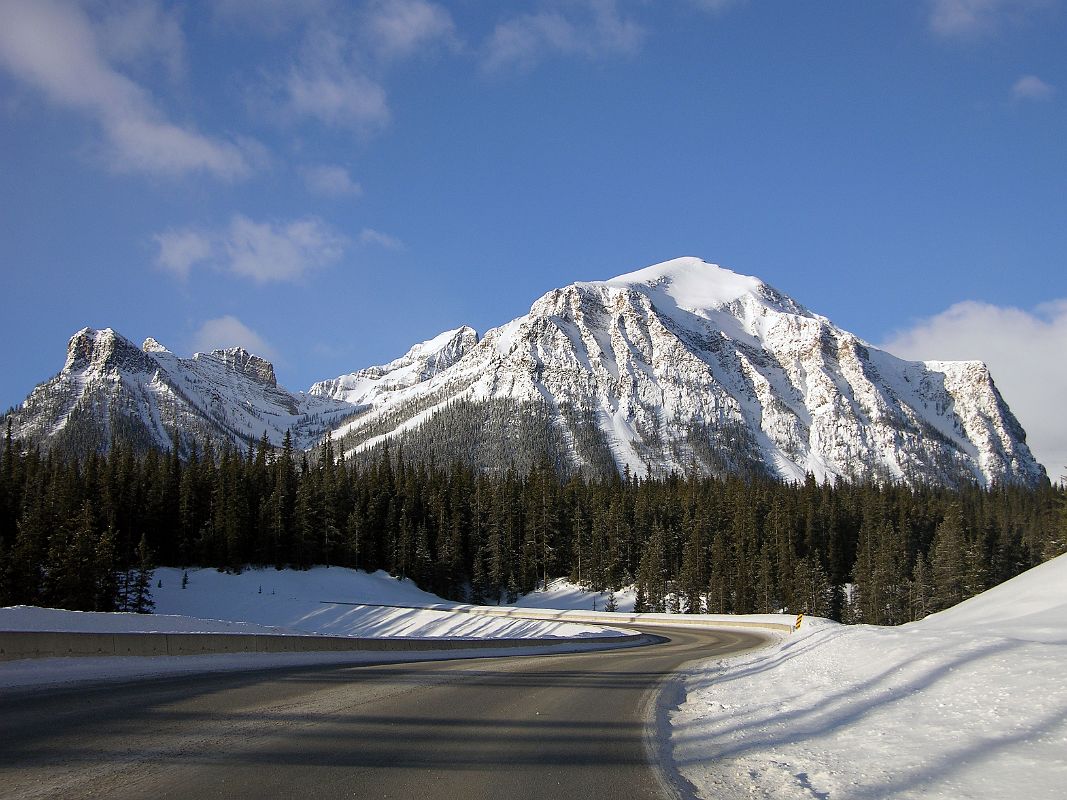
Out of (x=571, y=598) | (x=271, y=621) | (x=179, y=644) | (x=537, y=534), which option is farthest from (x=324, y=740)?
(x=537, y=534)

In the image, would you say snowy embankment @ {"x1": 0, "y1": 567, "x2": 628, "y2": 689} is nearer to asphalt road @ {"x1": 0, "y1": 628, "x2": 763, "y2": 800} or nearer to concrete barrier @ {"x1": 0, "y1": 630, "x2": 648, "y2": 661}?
concrete barrier @ {"x1": 0, "y1": 630, "x2": 648, "y2": 661}

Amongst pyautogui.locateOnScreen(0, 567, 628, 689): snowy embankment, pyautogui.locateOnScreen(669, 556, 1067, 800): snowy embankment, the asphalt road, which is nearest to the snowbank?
pyautogui.locateOnScreen(0, 567, 628, 689): snowy embankment

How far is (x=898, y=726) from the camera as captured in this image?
9.84 m

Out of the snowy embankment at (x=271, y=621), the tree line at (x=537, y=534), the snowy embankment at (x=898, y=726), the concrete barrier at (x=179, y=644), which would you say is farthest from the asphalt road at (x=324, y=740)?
the tree line at (x=537, y=534)

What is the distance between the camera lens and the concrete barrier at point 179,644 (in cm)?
1440

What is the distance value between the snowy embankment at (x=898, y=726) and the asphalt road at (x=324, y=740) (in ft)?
3.57

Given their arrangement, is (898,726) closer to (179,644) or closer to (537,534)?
(179,644)

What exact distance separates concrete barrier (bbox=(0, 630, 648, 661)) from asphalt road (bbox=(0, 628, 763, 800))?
2.64m

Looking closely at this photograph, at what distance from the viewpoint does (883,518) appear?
335 feet

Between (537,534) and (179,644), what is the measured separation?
87.9 meters

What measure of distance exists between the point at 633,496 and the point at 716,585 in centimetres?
3358

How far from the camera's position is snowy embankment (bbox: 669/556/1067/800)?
25.4ft

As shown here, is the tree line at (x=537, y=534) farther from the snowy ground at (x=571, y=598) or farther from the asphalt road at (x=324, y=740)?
the asphalt road at (x=324, y=740)

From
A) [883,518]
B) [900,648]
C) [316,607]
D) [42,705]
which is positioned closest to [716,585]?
[883,518]
